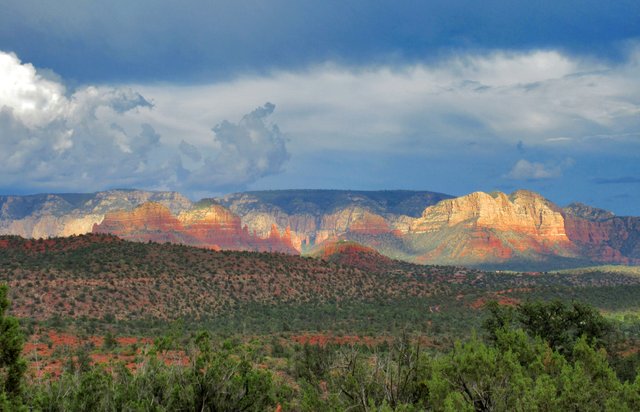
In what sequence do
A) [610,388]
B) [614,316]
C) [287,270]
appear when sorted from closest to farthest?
[610,388], [614,316], [287,270]

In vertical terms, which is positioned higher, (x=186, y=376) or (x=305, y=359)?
(x=186, y=376)

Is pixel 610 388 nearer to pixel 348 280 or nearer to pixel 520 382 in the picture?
pixel 520 382

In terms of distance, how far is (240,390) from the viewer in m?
19.4

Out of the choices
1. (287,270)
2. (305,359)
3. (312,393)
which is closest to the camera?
(312,393)

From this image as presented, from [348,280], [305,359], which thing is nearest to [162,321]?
[305,359]

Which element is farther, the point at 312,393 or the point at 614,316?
the point at 614,316

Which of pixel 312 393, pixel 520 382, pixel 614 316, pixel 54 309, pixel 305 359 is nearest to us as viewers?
pixel 312 393

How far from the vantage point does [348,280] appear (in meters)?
98.7

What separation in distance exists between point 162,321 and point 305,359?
32.2 meters

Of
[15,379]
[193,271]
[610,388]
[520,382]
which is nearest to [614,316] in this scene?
[193,271]

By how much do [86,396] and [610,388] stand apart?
63.7ft

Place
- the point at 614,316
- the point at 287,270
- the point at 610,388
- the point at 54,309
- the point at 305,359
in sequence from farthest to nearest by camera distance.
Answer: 1. the point at 287,270
2. the point at 614,316
3. the point at 54,309
4. the point at 305,359
5. the point at 610,388

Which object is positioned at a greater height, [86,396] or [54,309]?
[86,396]

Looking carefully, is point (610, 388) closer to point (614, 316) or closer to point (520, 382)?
point (520, 382)
